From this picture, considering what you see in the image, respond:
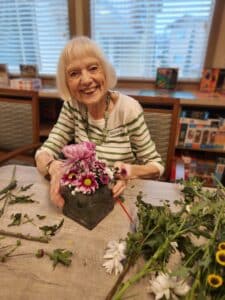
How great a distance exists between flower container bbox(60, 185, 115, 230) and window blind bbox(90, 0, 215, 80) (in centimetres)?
166

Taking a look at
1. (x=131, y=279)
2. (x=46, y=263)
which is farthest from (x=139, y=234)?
(x=46, y=263)

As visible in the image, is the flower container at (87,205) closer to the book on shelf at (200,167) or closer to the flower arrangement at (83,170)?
the flower arrangement at (83,170)

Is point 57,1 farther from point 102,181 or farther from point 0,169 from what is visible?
point 102,181

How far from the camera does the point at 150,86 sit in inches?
82.3

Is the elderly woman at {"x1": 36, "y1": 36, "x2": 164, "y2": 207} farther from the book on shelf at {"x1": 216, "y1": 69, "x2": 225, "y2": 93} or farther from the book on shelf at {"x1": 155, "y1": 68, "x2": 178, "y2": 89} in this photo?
the book on shelf at {"x1": 216, "y1": 69, "x2": 225, "y2": 93}

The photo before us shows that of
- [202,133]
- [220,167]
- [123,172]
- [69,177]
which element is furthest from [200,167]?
[69,177]

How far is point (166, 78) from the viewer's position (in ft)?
6.32

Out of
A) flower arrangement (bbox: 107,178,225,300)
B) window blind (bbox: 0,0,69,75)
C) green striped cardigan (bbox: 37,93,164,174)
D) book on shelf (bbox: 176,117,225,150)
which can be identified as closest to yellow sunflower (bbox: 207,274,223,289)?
flower arrangement (bbox: 107,178,225,300)

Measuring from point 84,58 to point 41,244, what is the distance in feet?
2.40

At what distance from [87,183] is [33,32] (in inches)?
83.1

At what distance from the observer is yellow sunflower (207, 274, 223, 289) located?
0.43 meters

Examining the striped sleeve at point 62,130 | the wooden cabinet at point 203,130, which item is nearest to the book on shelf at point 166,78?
the wooden cabinet at point 203,130

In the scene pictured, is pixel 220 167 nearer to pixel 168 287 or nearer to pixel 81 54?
pixel 81 54

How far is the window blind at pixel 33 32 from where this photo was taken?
6.86ft
